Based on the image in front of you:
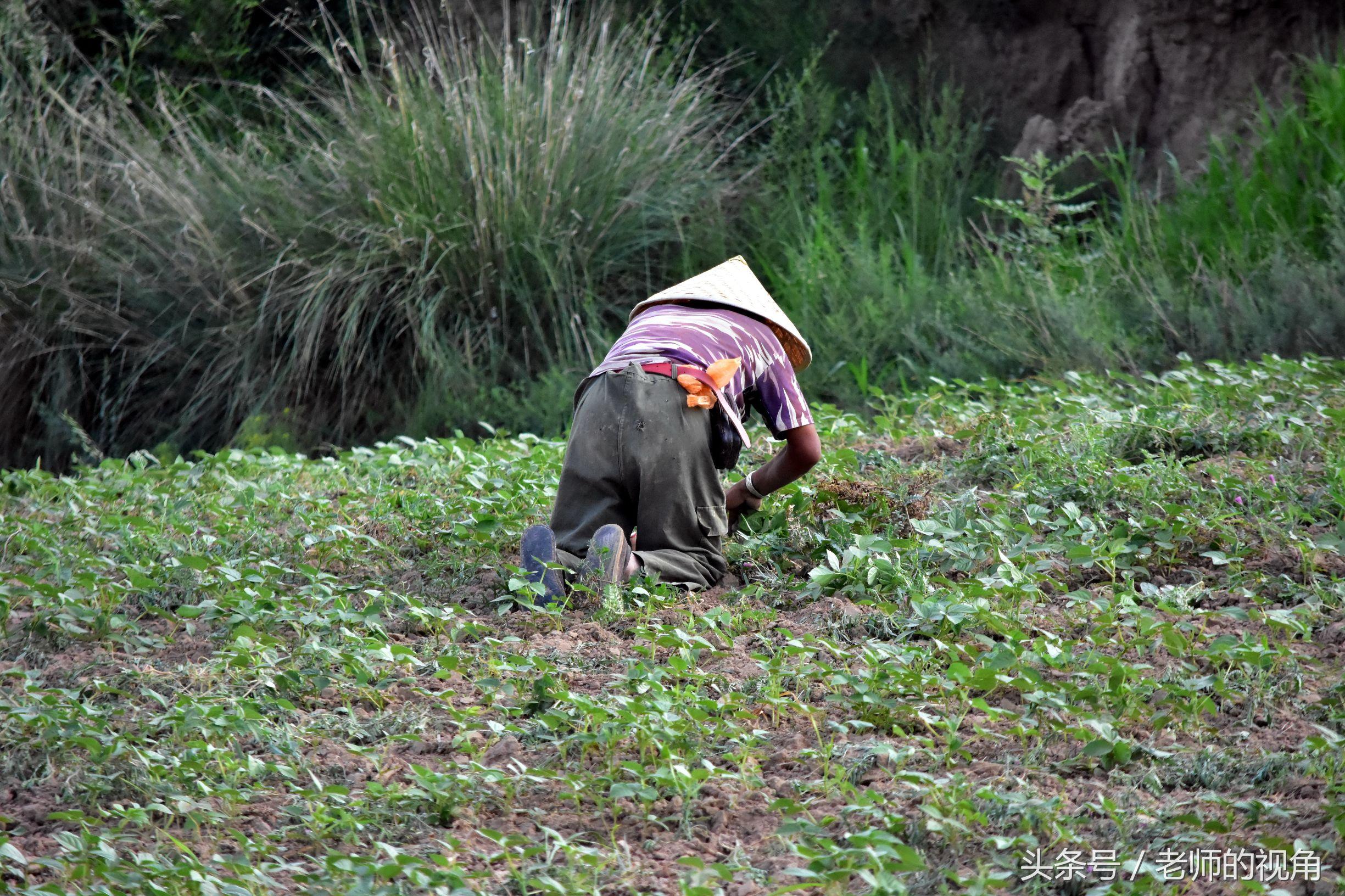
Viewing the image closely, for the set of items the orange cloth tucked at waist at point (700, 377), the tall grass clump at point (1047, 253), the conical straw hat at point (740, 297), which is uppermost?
the conical straw hat at point (740, 297)

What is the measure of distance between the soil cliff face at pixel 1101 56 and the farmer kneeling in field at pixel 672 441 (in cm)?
521

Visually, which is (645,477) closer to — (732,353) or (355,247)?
(732,353)

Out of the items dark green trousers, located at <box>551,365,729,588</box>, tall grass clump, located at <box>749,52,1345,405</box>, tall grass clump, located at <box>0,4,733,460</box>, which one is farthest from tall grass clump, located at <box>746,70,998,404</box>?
dark green trousers, located at <box>551,365,729,588</box>

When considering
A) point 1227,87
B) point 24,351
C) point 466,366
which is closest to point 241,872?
point 466,366

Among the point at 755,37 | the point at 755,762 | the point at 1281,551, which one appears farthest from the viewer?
the point at 755,37

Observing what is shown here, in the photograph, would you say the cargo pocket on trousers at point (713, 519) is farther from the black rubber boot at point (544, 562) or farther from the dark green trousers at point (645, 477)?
the black rubber boot at point (544, 562)

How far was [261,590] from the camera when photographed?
3.79 meters

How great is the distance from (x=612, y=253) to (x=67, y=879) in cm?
577

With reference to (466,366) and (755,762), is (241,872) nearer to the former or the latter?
(755,762)

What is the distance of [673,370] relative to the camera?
3729 millimetres

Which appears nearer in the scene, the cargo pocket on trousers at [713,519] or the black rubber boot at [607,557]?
the black rubber boot at [607,557]

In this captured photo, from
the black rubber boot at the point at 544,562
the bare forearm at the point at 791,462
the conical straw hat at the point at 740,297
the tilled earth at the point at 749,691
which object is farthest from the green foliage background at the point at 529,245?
the black rubber boot at the point at 544,562

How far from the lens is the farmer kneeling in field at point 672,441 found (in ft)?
12.1

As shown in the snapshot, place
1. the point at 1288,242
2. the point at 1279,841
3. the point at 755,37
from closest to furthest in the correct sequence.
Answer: the point at 1279,841 < the point at 1288,242 < the point at 755,37
